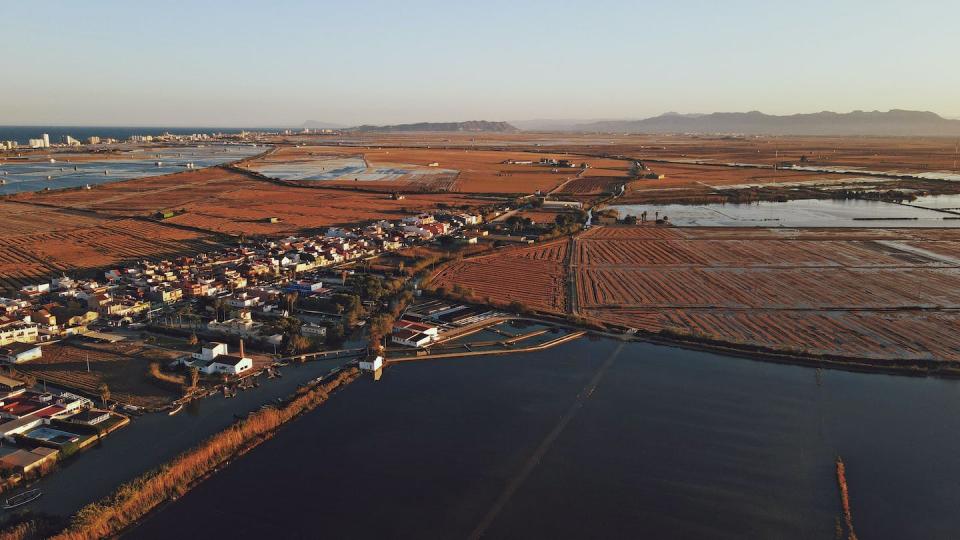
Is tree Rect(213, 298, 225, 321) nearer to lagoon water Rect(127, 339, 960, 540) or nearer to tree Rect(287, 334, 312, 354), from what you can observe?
tree Rect(287, 334, 312, 354)

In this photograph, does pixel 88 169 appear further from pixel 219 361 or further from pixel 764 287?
pixel 764 287

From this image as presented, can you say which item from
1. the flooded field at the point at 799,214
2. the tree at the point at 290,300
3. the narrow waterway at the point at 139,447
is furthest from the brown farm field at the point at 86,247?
the flooded field at the point at 799,214

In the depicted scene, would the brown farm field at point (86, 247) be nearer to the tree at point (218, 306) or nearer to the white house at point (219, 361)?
the tree at point (218, 306)

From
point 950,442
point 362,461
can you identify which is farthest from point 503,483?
point 950,442

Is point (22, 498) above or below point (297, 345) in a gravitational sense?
below

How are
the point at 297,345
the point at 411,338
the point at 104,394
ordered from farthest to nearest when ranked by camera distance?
the point at 411,338 → the point at 297,345 → the point at 104,394

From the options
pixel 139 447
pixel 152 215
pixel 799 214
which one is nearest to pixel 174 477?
pixel 139 447
